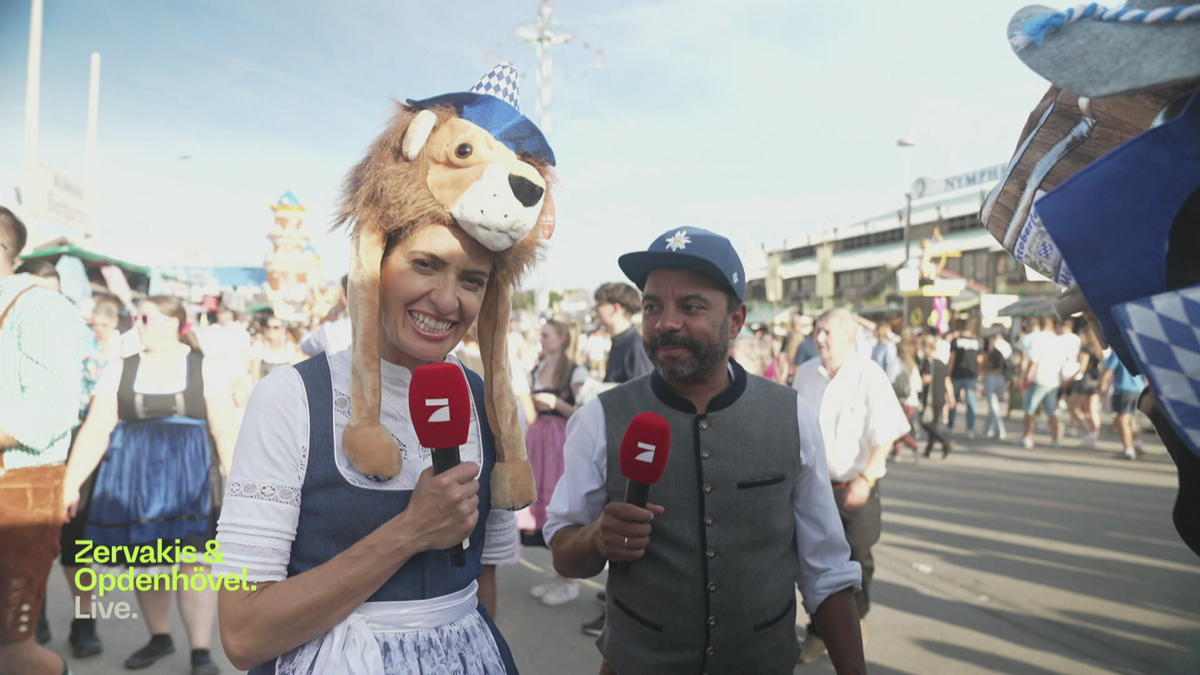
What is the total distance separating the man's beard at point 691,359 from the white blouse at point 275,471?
865mm

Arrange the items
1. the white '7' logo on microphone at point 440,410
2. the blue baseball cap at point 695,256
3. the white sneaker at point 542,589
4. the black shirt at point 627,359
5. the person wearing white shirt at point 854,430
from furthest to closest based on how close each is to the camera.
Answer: the white sneaker at point 542,589, the black shirt at point 627,359, the person wearing white shirt at point 854,430, the blue baseball cap at point 695,256, the white '7' logo on microphone at point 440,410

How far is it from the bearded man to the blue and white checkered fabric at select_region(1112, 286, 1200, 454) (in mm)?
1215

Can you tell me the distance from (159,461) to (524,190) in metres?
3.45

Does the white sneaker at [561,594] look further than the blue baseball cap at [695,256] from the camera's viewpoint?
Yes

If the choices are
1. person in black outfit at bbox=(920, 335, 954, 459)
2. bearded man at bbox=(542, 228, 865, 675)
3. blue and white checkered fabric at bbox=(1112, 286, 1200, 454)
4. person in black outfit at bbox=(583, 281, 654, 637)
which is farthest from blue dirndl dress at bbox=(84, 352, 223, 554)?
person in black outfit at bbox=(920, 335, 954, 459)

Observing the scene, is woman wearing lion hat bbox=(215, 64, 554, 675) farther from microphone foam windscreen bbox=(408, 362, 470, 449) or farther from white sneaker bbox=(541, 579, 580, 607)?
white sneaker bbox=(541, 579, 580, 607)

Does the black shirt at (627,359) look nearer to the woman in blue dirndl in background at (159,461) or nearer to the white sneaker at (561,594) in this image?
the white sneaker at (561,594)

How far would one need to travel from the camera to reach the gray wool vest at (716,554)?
1941 millimetres

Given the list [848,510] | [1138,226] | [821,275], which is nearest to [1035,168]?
[1138,226]

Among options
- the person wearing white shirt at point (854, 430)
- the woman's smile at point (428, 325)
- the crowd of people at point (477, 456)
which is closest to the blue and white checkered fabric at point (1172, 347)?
the crowd of people at point (477, 456)

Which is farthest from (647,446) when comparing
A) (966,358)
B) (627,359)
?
(966,358)

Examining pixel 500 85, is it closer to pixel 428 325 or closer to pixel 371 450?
pixel 428 325

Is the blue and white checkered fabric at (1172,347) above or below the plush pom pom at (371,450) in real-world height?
above

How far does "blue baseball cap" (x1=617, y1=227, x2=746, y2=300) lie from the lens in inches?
82.7
